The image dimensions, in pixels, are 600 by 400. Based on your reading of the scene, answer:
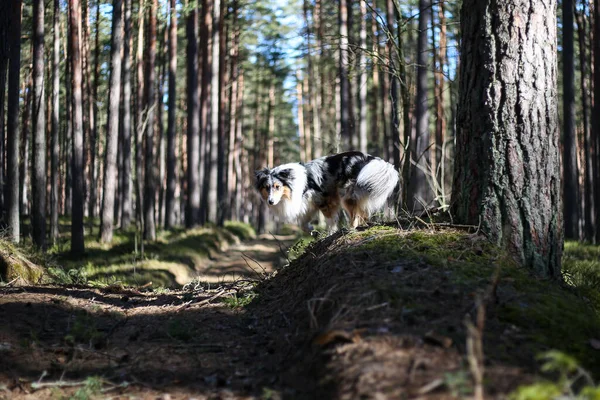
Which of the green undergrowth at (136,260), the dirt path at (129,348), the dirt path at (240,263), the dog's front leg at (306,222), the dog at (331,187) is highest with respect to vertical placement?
the dog at (331,187)

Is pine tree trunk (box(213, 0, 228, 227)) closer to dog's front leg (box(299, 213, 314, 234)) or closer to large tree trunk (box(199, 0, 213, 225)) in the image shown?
large tree trunk (box(199, 0, 213, 225))

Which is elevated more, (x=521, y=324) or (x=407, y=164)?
(x=407, y=164)

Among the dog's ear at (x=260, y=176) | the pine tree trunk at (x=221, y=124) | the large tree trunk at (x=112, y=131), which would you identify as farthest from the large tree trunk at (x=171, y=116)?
the dog's ear at (x=260, y=176)

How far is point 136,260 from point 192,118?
8.98 metres

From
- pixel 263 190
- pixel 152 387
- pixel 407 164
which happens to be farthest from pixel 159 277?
pixel 152 387

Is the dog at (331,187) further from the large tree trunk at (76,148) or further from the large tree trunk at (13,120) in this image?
the large tree trunk at (76,148)

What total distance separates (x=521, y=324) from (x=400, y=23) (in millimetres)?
5123

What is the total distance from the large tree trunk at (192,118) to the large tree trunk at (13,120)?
8781 millimetres

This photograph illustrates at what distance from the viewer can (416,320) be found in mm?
3564

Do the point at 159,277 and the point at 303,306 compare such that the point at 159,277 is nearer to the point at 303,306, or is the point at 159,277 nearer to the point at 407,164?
the point at 407,164

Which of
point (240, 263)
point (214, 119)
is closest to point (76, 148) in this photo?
point (240, 263)

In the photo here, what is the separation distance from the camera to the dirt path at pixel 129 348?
3.78m

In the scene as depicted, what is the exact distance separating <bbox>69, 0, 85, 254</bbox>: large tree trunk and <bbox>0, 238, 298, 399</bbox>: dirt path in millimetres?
7535

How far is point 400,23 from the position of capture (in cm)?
765
